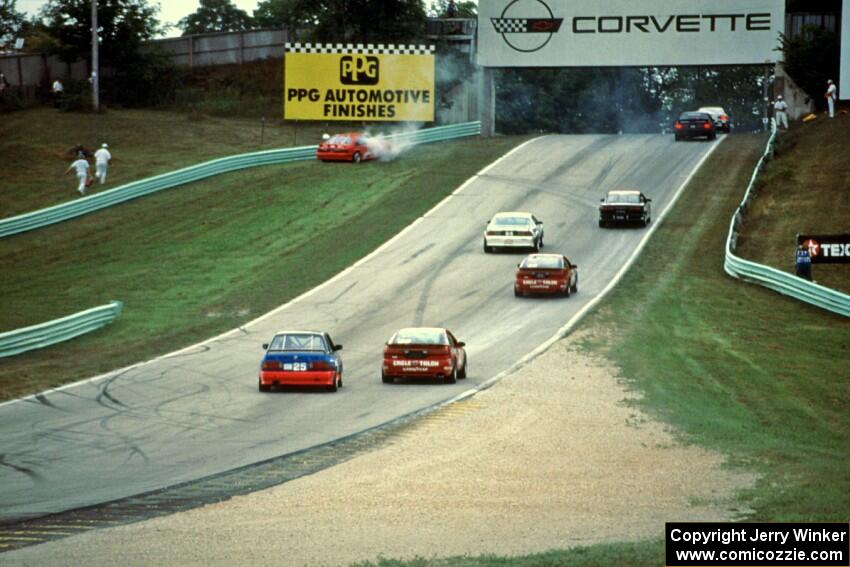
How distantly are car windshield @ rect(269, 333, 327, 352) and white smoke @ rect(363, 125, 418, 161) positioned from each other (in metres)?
36.9

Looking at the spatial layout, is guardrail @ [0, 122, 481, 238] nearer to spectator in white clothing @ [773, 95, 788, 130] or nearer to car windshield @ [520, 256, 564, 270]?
spectator in white clothing @ [773, 95, 788, 130]

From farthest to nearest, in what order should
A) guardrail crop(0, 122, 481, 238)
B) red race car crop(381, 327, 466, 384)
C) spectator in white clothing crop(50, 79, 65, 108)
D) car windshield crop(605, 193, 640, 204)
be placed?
spectator in white clothing crop(50, 79, 65, 108) → guardrail crop(0, 122, 481, 238) → car windshield crop(605, 193, 640, 204) → red race car crop(381, 327, 466, 384)

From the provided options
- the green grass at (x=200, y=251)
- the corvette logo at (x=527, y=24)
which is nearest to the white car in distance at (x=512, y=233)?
the green grass at (x=200, y=251)

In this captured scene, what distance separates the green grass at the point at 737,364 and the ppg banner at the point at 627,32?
1905cm

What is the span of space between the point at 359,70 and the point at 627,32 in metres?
15.3

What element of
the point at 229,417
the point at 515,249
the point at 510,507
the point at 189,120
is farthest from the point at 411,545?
the point at 189,120

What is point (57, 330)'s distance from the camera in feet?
116

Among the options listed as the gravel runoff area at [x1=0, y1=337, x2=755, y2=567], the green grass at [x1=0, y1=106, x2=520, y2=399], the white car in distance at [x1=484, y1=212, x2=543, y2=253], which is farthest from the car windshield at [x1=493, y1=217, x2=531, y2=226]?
the gravel runoff area at [x1=0, y1=337, x2=755, y2=567]

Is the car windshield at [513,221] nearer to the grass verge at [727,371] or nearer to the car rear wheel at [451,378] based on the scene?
the grass verge at [727,371]

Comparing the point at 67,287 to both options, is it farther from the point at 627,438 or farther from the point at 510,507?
the point at 510,507

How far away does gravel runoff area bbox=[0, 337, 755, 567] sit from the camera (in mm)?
15898

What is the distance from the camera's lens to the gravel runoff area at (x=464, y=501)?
15898mm

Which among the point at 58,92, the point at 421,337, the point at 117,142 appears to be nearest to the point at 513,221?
the point at 421,337

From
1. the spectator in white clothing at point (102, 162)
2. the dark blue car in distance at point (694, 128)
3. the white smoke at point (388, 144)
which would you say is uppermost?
the dark blue car in distance at point (694, 128)
